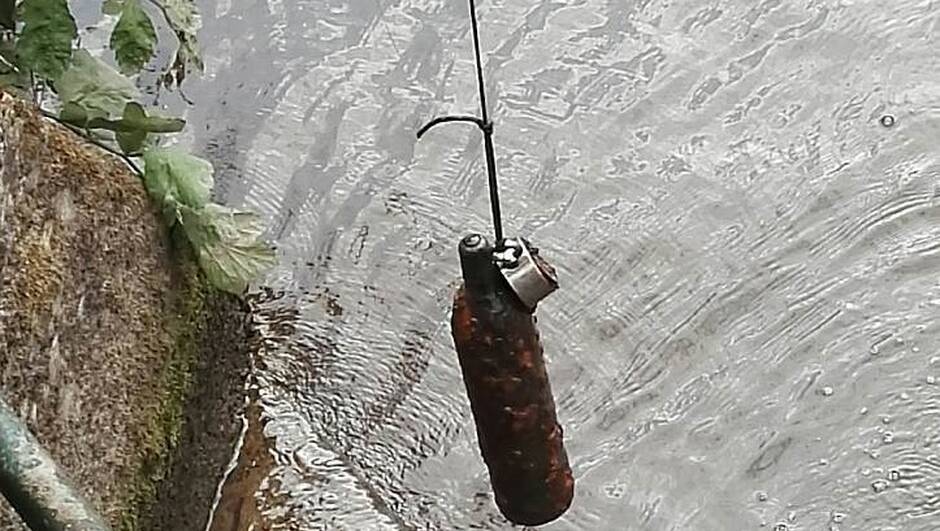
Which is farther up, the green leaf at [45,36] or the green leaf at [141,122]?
the green leaf at [45,36]

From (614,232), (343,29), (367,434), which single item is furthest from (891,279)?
(343,29)

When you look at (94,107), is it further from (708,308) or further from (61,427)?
(708,308)

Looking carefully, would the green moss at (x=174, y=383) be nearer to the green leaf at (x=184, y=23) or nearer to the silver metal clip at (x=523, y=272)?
the green leaf at (x=184, y=23)

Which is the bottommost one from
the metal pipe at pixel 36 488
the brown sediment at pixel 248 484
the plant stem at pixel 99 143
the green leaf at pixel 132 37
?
the brown sediment at pixel 248 484

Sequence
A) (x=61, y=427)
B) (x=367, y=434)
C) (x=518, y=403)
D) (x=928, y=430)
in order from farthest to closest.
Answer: (x=367, y=434)
(x=928, y=430)
(x=61, y=427)
(x=518, y=403)

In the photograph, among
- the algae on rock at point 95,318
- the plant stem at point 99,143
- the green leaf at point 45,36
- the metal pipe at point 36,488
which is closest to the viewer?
the metal pipe at point 36,488

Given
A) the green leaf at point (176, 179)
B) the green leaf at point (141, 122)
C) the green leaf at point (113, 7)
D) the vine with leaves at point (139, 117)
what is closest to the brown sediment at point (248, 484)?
the vine with leaves at point (139, 117)

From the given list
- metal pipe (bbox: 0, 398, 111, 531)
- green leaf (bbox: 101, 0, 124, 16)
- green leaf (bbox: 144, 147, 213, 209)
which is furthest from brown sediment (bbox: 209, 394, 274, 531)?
metal pipe (bbox: 0, 398, 111, 531)
